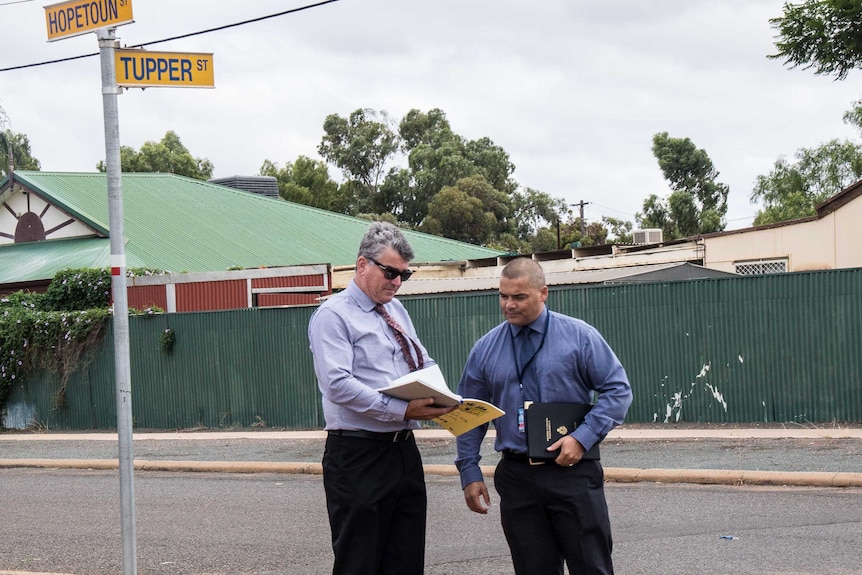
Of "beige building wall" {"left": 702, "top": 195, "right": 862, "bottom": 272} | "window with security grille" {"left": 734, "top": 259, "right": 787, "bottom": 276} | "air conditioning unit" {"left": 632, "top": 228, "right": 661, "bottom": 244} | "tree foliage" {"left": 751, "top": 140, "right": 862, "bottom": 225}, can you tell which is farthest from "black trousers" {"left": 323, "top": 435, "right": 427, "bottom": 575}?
"tree foliage" {"left": 751, "top": 140, "right": 862, "bottom": 225}

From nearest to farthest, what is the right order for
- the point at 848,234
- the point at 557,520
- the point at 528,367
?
1. the point at 557,520
2. the point at 528,367
3. the point at 848,234

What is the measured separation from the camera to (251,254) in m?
31.7

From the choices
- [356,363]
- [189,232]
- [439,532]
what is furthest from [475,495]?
[189,232]

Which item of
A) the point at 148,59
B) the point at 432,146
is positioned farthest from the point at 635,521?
the point at 432,146

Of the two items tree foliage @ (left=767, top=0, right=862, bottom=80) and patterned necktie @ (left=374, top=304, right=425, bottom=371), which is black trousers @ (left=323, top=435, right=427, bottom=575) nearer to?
patterned necktie @ (left=374, top=304, right=425, bottom=371)

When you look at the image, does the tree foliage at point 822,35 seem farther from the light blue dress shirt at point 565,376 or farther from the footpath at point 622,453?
the light blue dress shirt at point 565,376

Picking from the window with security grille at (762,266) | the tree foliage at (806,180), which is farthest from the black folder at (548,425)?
the tree foliage at (806,180)

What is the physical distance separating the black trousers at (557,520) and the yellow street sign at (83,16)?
127 inches

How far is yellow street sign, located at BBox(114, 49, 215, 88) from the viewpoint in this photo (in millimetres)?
6008

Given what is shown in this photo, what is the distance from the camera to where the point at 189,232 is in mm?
32125

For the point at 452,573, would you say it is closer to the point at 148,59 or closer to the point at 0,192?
the point at 148,59

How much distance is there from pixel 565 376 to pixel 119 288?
258 cm

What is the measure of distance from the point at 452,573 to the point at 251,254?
25.2 m

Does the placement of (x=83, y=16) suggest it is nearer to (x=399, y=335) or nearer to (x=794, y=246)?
(x=399, y=335)
